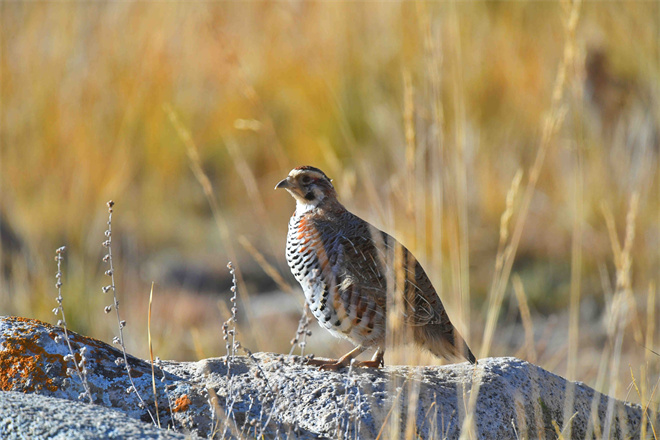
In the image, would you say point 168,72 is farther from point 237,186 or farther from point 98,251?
point 98,251

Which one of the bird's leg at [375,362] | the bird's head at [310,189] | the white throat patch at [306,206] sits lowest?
the bird's leg at [375,362]

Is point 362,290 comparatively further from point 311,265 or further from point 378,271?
point 311,265

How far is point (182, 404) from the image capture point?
3445 millimetres

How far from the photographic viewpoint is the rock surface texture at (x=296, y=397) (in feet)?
10.9

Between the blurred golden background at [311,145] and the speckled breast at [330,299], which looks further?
the blurred golden background at [311,145]

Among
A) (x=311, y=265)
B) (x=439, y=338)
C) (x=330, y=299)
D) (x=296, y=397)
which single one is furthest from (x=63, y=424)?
(x=439, y=338)

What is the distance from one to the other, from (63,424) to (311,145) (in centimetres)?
882

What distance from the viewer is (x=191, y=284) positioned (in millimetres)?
10039

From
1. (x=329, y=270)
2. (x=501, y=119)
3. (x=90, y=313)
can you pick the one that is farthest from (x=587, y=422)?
(x=501, y=119)

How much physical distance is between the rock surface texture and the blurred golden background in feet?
13.0

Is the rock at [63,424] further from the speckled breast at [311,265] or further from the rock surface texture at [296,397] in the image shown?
the speckled breast at [311,265]

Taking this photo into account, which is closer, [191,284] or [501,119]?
[191,284]

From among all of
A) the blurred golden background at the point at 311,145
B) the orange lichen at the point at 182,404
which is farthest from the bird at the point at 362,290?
the blurred golden background at the point at 311,145

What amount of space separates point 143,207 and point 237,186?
1.28 m
